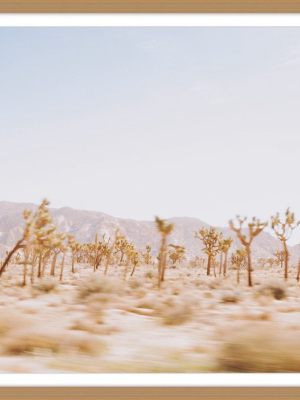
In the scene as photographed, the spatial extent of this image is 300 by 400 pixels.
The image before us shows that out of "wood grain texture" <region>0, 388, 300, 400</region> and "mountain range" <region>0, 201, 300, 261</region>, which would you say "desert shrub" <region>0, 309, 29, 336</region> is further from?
"mountain range" <region>0, 201, 300, 261</region>

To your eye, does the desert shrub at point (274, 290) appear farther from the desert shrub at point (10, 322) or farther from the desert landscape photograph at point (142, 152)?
the desert shrub at point (10, 322)

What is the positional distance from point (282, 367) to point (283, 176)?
6552mm

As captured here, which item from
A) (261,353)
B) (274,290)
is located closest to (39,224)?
(274,290)

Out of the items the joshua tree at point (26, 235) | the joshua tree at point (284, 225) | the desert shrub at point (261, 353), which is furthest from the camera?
the joshua tree at point (284, 225)

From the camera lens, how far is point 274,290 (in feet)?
44.0

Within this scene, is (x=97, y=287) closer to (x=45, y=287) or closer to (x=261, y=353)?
(x=45, y=287)

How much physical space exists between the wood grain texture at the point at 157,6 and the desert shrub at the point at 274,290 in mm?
10759

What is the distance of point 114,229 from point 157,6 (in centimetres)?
10468

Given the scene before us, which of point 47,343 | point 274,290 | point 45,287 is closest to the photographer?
point 47,343

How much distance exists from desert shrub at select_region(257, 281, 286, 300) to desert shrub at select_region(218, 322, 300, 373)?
918 cm

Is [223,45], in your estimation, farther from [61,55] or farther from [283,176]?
[283,176]

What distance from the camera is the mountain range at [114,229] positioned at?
100000 mm

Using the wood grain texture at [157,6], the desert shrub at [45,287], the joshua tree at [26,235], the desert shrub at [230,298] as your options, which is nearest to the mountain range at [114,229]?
the joshua tree at [26,235]

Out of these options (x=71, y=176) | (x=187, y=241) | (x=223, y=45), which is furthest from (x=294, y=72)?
(x=187, y=241)
